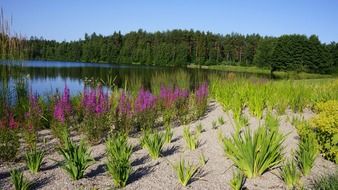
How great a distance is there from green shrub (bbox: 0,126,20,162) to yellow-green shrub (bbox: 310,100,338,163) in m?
4.88

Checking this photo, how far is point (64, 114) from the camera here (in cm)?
618

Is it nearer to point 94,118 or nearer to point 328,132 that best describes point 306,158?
point 328,132

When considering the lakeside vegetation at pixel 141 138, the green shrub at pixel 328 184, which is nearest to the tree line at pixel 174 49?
the lakeside vegetation at pixel 141 138

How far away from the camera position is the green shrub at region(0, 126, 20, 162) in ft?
16.6

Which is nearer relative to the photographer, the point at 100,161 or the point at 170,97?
the point at 100,161

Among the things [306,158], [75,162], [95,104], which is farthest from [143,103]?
[306,158]

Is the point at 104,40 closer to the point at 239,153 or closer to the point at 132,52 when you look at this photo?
the point at 132,52

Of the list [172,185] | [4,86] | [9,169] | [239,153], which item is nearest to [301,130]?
[239,153]

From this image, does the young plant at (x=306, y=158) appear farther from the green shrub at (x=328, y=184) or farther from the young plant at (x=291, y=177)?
the green shrub at (x=328, y=184)

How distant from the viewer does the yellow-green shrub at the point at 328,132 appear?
544 centimetres

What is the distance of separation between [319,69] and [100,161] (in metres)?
63.6

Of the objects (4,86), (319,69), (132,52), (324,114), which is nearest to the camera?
(324,114)

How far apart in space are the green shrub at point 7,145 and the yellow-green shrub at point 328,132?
4.88 metres

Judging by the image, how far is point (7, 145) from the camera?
514 centimetres
